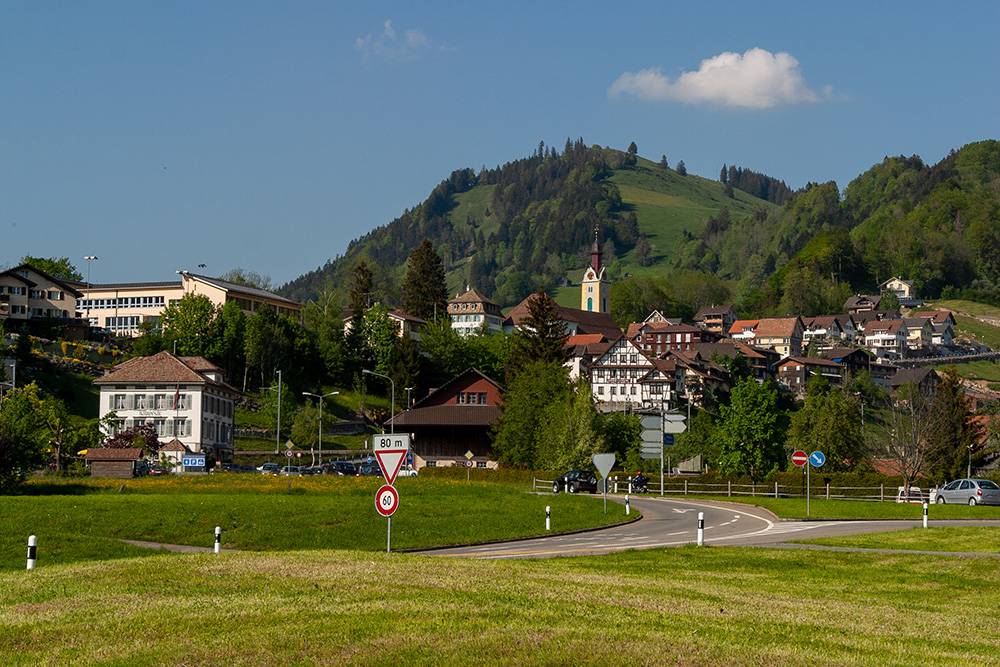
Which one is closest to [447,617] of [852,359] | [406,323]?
[406,323]

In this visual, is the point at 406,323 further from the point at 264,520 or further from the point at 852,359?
the point at 264,520

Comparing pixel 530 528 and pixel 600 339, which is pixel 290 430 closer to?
pixel 530 528

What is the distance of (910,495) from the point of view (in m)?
60.4

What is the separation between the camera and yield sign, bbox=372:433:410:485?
24.3 meters

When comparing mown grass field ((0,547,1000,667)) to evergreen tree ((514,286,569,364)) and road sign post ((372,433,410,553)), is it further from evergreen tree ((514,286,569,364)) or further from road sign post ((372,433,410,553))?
evergreen tree ((514,286,569,364))

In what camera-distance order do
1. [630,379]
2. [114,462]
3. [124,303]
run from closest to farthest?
[114,462] < [124,303] < [630,379]

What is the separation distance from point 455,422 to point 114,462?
110 feet

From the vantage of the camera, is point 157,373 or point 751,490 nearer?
point 751,490

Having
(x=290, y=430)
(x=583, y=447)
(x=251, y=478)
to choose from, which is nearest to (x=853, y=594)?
(x=251, y=478)

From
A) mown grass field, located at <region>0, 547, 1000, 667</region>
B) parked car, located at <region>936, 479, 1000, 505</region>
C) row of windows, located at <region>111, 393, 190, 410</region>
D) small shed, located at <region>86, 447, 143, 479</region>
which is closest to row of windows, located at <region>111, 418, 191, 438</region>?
row of windows, located at <region>111, 393, 190, 410</region>

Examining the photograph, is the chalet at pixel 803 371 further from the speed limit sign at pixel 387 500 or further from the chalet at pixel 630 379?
the speed limit sign at pixel 387 500

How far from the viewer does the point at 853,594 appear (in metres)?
18.5

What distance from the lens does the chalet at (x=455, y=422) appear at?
93.4m

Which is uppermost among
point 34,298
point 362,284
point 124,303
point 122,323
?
point 362,284
